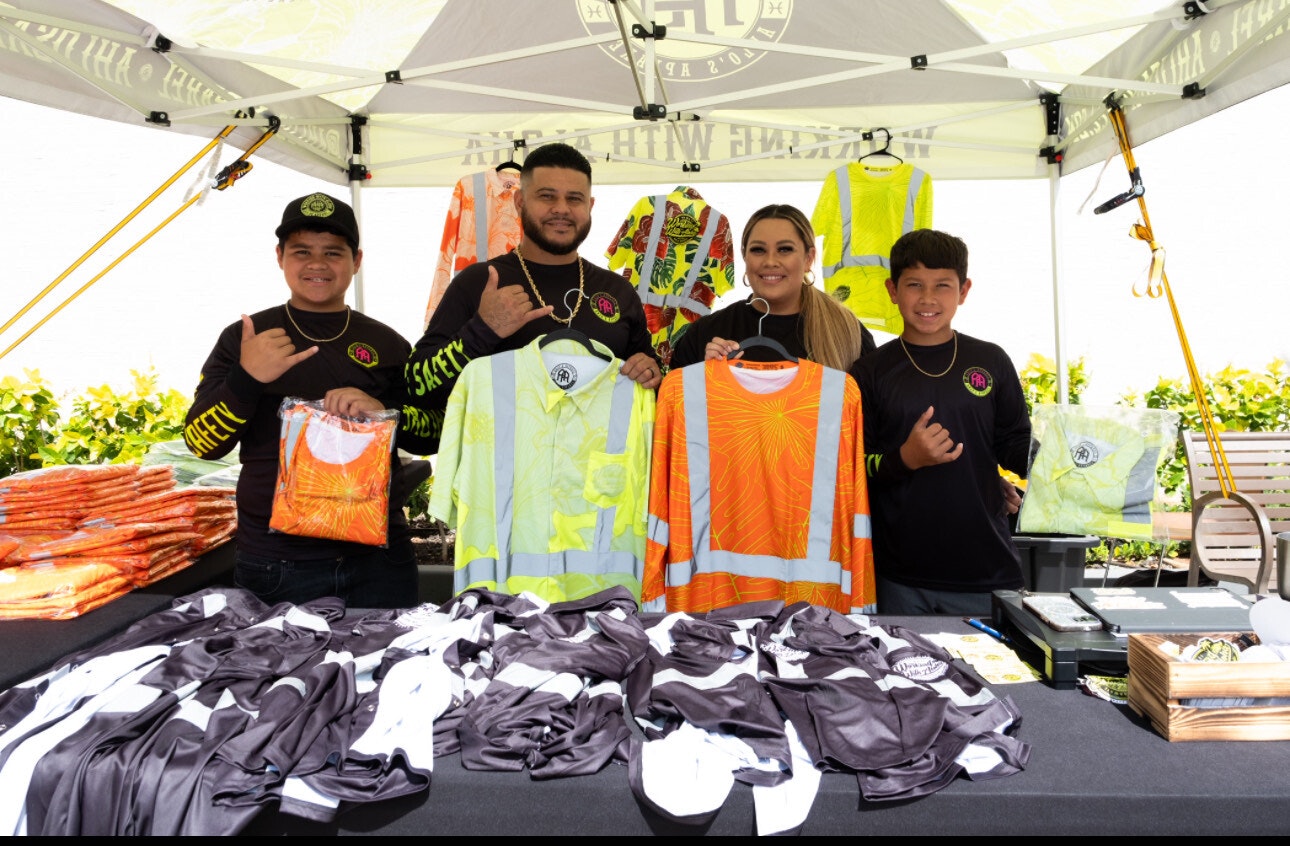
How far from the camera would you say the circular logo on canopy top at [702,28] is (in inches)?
174

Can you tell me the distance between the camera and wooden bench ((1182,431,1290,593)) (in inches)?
171

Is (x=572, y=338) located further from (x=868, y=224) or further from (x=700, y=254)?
(x=868, y=224)

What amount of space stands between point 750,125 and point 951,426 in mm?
3133

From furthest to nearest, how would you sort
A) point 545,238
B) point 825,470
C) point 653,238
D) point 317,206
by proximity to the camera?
point 653,238 → point 545,238 → point 317,206 → point 825,470

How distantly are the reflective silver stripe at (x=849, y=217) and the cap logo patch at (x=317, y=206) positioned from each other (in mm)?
3392

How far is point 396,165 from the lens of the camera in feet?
17.9

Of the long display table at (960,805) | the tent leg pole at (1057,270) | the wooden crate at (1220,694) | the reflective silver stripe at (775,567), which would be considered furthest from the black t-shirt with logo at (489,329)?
the tent leg pole at (1057,270)

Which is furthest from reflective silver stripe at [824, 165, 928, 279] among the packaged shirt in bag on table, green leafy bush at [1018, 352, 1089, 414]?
the packaged shirt in bag on table

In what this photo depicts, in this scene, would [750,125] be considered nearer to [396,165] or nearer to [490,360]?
[396,165]

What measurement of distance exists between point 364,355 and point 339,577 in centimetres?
73

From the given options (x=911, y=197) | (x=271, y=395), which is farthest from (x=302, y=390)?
(x=911, y=197)

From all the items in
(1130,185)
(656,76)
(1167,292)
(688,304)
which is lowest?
(1167,292)

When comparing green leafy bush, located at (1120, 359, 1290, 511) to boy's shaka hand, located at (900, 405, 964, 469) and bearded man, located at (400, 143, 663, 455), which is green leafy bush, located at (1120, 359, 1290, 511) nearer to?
boy's shaka hand, located at (900, 405, 964, 469)

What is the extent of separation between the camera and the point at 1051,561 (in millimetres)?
3459
